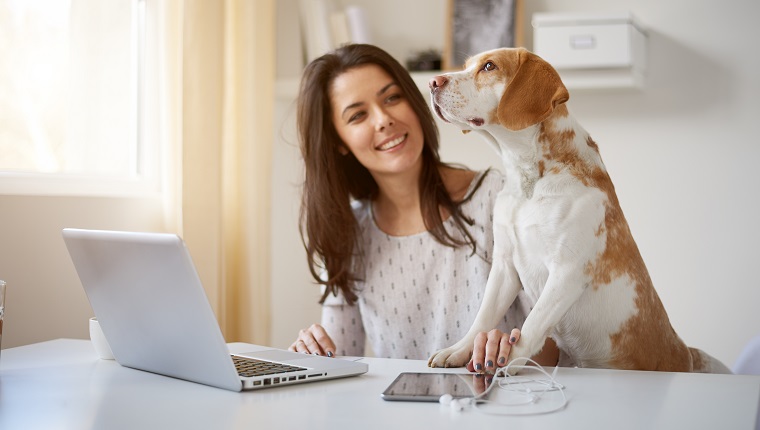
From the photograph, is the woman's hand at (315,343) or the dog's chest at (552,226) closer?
the dog's chest at (552,226)

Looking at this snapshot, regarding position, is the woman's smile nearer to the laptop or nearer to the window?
the laptop

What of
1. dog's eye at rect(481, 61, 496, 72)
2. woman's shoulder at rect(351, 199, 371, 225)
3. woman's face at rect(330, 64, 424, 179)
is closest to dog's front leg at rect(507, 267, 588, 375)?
dog's eye at rect(481, 61, 496, 72)

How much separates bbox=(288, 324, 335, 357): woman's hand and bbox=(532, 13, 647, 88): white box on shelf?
55.6 inches

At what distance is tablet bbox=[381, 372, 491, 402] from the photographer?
3.29 feet

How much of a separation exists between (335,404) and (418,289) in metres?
0.87

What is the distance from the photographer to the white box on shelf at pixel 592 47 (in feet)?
8.29

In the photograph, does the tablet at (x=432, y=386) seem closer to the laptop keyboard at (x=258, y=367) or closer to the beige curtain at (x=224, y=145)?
the laptop keyboard at (x=258, y=367)

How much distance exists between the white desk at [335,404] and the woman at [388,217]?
607 millimetres

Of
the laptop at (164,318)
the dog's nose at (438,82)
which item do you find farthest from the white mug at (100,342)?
the dog's nose at (438,82)

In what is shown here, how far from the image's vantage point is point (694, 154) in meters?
2.71

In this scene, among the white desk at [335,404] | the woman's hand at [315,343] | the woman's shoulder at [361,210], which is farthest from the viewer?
the woman's shoulder at [361,210]

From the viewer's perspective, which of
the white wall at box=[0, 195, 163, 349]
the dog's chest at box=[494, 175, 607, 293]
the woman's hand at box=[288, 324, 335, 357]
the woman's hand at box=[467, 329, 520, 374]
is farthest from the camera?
the white wall at box=[0, 195, 163, 349]

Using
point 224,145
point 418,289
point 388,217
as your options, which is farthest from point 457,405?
point 224,145

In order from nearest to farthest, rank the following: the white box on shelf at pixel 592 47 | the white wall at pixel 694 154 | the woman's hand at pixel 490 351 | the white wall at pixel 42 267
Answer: the woman's hand at pixel 490 351
the white wall at pixel 42 267
the white box on shelf at pixel 592 47
the white wall at pixel 694 154
